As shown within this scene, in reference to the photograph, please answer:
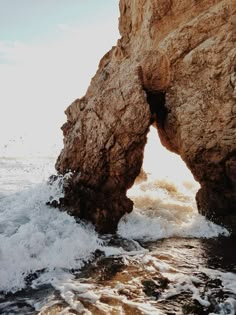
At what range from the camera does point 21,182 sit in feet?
47.1

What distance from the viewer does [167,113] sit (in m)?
10.9

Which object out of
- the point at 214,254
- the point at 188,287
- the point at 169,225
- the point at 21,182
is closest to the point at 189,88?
the point at 169,225

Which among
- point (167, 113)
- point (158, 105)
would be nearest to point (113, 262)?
point (167, 113)

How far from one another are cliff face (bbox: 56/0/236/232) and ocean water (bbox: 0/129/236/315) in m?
0.85

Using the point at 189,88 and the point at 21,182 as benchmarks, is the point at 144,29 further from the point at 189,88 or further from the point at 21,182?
the point at 21,182

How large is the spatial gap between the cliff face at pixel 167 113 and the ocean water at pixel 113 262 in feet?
2.77

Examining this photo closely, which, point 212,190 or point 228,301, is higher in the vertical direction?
point 212,190

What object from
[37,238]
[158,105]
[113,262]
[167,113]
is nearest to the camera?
[113,262]

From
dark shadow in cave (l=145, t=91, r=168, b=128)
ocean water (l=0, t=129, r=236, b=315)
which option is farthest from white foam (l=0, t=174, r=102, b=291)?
dark shadow in cave (l=145, t=91, r=168, b=128)

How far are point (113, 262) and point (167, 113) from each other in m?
5.32

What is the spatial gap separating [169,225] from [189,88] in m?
4.29

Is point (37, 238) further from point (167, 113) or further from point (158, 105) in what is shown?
point (158, 105)

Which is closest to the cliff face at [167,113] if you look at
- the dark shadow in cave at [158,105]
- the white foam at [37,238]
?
the dark shadow in cave at [158,105]

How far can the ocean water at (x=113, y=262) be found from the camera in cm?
576
